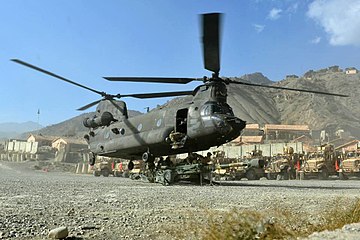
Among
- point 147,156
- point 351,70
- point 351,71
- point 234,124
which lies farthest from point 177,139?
point 351,70

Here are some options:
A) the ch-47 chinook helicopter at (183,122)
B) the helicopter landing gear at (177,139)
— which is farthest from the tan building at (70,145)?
the helicopter landing gear at (177,139)

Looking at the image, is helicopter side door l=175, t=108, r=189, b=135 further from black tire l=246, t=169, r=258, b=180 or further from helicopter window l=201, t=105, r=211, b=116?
black tire l=246, t=169, r=258, b=180

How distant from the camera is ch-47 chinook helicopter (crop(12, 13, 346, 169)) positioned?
1526 cm

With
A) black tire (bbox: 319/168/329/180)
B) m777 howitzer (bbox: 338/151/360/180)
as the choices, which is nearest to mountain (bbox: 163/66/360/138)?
m777 howitzer (bbox: 338/151/360/180)

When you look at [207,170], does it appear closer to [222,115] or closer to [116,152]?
[222,115]

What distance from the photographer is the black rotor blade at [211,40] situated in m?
A: 12.1

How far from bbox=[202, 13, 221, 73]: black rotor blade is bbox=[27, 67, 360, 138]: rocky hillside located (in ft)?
321

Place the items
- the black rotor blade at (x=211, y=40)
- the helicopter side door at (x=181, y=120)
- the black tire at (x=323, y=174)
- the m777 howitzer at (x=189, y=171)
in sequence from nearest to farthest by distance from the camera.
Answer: the black rotor blade at (x=211, y=40)
the m777 howitzer at (x=189, y=171)
the helicopter side door at (x=181, y=120)
the black tire at (x=323, y=174)

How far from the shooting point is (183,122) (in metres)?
17.8

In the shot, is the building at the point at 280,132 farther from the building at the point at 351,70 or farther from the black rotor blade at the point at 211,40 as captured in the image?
the building at the point at 351,70

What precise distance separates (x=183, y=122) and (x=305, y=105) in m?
115

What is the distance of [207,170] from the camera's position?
17.7m

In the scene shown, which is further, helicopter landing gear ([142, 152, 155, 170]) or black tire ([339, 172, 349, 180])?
black tire ([339, 172, 349, 180])

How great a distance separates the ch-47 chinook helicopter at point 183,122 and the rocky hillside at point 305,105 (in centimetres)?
9479
